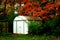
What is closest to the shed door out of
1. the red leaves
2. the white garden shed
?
the white garden shed

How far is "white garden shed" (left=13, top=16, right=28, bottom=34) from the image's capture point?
21.8 metres

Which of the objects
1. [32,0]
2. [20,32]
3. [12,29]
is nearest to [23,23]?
[20,32]

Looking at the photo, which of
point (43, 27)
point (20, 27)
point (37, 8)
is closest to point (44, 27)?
point (43, 27)

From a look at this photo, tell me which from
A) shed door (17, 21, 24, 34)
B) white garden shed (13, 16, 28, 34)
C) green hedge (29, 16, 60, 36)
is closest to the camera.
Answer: green hedge (29, 16, 60, 36)

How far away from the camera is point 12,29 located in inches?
971

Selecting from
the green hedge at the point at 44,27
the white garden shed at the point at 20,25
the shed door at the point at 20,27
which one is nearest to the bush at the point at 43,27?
the green hedge at the point at 44,27

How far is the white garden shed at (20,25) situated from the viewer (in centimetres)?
2179

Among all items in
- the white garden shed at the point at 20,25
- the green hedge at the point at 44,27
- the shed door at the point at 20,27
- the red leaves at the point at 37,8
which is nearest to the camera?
the red leaves at the point at 37,8

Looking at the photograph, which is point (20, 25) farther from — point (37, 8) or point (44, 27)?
point (37, 8)

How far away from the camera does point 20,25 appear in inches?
890

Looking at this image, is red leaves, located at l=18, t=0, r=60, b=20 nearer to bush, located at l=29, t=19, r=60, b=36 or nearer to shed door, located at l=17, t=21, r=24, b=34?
bush, located at l=29, t=19, r=60, b=36

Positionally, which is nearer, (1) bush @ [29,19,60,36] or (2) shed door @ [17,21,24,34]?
(1) bush @ [29,19,60,36]

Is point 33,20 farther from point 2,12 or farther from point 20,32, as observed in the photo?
point 2,12

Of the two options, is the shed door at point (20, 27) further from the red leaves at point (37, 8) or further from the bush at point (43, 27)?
the red leaves at point (37, 8)
